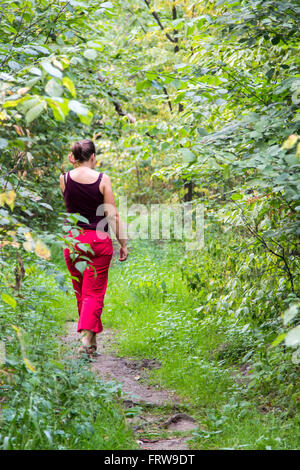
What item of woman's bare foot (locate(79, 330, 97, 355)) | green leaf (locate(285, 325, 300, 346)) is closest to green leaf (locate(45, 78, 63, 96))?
green leaf (locate(285, 325, 300, 346))

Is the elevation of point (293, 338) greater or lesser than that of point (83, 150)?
lesser

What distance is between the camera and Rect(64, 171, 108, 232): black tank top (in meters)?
4.66

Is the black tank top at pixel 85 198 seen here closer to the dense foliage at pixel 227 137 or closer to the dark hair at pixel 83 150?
the dark hair at pixel 83 150

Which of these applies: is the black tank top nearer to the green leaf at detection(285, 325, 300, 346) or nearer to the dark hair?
the dark hair

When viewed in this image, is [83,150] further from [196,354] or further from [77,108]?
[77,108]

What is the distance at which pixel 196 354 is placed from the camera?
4930 mm

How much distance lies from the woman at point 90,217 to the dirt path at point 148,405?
0.37 meters

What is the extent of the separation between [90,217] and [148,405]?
1.80m

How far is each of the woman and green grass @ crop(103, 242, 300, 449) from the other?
2.78 ft

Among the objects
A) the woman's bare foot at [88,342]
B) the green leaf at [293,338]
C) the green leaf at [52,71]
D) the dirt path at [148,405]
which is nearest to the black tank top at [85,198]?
the woman's bare foot at [88,342]

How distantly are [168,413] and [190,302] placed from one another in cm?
275

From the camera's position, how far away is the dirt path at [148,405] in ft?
11.0

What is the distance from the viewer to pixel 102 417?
3.33 meters

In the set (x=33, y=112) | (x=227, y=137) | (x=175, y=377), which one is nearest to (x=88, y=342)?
(x=175, y=377)
